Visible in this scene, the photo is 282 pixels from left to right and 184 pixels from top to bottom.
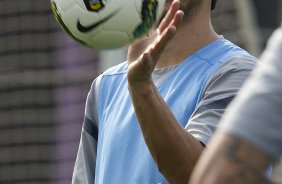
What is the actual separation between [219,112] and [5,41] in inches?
270

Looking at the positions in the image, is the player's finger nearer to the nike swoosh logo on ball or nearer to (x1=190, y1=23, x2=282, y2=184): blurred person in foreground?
the nike swoosh logo on ball

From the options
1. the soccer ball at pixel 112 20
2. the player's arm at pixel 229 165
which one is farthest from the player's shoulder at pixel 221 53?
the player's arm at pixel 229 165

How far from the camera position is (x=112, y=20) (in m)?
3.22

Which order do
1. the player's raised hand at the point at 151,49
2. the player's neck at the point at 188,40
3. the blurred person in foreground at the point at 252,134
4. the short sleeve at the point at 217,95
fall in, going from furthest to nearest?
the player's neck at the point at 188,40, the short sleeve at the point at 217,95, the player's raised hand at the point at 151,49, the blurred person in foreground at the point at 252,134

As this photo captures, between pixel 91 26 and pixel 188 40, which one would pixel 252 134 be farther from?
pixel 188 40

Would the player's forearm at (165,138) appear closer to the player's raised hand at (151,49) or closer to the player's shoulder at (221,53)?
the player's raised hand at (151,49)

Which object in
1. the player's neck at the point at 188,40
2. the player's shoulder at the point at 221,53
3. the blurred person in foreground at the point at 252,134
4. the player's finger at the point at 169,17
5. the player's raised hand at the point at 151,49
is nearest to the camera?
the blurred person in foreground at the point at 252,134

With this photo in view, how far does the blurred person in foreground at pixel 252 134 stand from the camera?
1.84m

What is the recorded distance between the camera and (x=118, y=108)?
357 centimetres

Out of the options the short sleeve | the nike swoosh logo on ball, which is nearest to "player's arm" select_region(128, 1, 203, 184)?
the short sleeve

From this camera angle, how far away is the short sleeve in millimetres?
3174

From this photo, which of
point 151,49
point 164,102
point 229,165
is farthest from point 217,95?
point 229,165

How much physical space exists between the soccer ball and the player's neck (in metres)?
0.28

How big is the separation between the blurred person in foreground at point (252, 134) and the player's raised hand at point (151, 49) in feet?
3.40
